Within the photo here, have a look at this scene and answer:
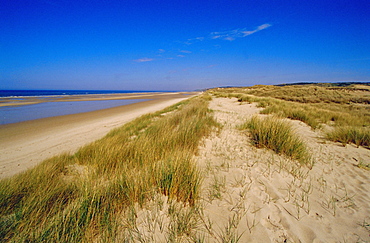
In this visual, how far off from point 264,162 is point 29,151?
7.14 m

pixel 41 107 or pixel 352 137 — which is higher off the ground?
pixel 41 107

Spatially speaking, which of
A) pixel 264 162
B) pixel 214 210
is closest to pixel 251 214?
pixel 214 210

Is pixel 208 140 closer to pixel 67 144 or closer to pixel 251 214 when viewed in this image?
pixel 251 214

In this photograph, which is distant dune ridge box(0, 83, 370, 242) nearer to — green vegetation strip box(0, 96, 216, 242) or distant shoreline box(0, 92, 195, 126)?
green vegetation strip box(0, 96, 216, 242)

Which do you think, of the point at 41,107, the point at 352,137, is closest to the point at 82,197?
the point at 352,137

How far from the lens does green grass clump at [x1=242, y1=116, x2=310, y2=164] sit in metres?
3.44

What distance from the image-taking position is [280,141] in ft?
12.2

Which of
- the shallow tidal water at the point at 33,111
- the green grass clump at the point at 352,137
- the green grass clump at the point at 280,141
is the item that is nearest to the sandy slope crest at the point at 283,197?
the green grass clump at the point at 280,141

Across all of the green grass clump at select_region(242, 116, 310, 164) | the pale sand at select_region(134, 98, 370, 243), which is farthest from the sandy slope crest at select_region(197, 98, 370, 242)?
the green grass clump at select_region(242, 116, 310, 164)

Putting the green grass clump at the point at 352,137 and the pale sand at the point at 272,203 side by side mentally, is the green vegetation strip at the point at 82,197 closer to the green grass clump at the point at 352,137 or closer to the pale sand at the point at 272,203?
the pale sand at the point at 272,203

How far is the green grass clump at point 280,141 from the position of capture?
344 centimetres

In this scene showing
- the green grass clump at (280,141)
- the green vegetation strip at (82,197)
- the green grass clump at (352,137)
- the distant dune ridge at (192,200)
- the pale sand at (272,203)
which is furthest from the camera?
the green grass clump at (352,137)

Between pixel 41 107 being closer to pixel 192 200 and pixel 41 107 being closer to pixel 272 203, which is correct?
pixel 192 200

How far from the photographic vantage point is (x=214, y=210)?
1920mm
